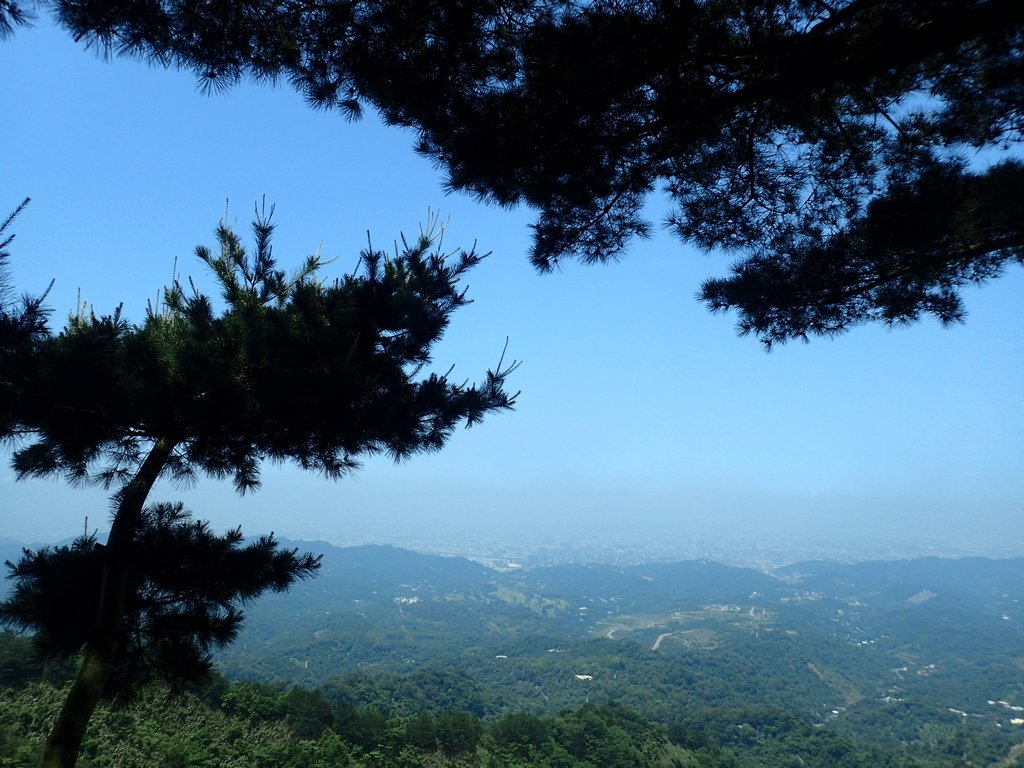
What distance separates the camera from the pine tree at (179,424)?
8.73 ft

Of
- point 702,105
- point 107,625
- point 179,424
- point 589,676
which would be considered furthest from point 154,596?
point 589,676

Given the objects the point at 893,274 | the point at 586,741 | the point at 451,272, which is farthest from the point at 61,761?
the point at 586,741

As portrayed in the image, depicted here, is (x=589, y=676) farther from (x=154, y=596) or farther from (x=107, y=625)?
(x=107, y=625)

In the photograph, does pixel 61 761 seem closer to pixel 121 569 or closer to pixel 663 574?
pixel 121 569

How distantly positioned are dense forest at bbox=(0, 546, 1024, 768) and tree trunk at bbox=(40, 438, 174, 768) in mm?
664

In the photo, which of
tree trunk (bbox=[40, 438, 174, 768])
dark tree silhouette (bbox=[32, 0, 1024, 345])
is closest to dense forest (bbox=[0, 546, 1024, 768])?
tree trunk (bbox=[40, 438, 174, 768])

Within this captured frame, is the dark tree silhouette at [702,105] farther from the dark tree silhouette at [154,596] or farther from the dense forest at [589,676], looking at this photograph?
the dense forest at [589,676]

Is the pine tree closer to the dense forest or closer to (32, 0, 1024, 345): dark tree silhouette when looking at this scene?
the dense forest

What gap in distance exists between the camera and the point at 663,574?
144 metres

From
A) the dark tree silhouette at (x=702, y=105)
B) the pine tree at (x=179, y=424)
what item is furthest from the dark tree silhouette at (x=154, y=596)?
the dark tree silhouette at (x=702, y=105)

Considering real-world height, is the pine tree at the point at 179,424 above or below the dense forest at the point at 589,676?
above

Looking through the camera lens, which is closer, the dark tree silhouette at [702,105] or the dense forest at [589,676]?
the dark tree silhouette at [702,105]

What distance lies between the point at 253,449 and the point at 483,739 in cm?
2086

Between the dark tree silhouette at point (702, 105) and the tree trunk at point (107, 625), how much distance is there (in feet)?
8.11
